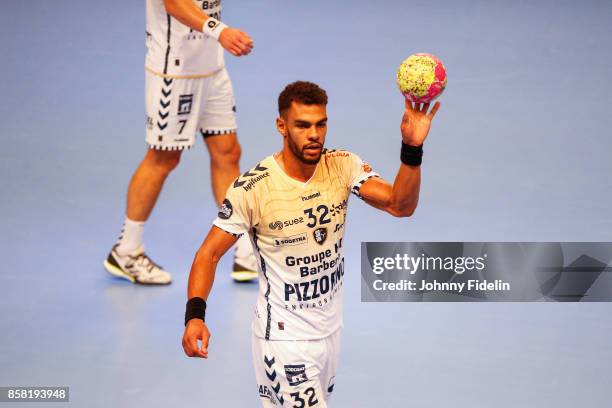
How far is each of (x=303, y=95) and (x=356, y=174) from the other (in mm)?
460

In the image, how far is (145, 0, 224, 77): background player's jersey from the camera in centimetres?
780

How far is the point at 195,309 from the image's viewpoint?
5043mm

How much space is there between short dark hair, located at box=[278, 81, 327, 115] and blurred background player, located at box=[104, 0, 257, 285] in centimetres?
253

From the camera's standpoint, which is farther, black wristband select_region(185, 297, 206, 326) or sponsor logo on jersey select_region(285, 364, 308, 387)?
sponsor logo on jersey select_region(285, 364, 308, 387)

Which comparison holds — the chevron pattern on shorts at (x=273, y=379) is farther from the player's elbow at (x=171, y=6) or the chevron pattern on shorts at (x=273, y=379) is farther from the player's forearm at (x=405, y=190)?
the player's elbow at (x=171, y=6)

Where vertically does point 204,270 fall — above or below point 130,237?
below

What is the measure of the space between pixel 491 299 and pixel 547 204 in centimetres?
169

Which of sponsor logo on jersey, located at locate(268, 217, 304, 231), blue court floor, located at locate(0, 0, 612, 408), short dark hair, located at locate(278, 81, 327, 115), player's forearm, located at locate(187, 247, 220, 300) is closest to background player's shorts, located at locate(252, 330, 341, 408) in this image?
player's forearm, located at locate(187, 247, 220, 300)

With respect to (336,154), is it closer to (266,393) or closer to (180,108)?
(266,393)

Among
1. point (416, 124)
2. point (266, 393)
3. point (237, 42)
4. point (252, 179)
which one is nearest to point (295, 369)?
point (266, 393)

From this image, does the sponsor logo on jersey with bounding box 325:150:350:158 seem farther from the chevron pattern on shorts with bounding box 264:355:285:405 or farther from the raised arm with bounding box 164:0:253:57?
the raised arm with bounding box 164:0:253:57

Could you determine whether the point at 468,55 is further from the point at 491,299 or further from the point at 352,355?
the point at 352,355

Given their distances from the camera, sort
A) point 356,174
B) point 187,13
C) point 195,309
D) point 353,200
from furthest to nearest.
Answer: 1. point 353,200
2. point 187,13
3. point 356,174
4. point 195,309

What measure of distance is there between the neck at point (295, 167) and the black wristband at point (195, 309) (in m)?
0.66
